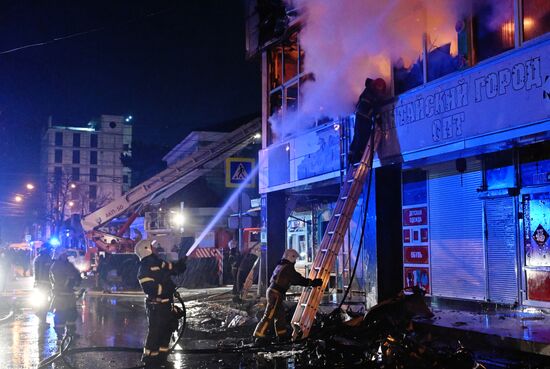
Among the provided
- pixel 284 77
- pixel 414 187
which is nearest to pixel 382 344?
pixel 414 187

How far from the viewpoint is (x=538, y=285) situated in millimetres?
9023

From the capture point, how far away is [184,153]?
52594 millimetres

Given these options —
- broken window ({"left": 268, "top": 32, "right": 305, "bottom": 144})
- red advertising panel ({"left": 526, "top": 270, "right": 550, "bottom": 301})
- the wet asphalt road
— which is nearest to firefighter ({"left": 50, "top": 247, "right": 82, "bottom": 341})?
the wet asphalt road

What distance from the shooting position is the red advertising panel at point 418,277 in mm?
11328

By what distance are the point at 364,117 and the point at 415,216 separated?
112 inches

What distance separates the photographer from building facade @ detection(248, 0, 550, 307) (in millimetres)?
7941

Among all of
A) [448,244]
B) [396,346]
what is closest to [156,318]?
[396,346]

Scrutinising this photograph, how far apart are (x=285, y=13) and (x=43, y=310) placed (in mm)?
9438

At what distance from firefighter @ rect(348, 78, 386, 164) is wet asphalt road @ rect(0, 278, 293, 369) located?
4.23 m

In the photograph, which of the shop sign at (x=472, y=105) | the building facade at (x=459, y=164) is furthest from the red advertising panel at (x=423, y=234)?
the shop sign at (x=472, y=105)

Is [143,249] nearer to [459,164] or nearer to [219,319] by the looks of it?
[219,319]

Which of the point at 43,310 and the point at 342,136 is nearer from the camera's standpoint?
the point at 342,136

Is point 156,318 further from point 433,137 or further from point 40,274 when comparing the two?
point 40,274

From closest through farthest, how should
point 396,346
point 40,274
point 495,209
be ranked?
point 396,346, point 495,209, point 40,274
